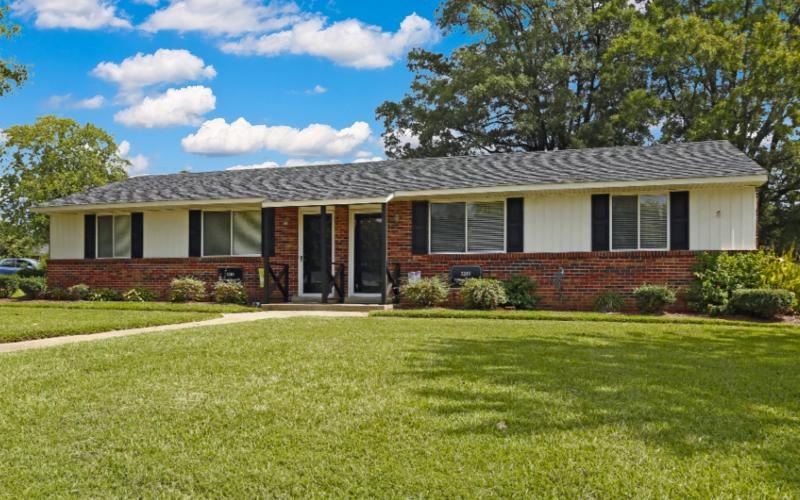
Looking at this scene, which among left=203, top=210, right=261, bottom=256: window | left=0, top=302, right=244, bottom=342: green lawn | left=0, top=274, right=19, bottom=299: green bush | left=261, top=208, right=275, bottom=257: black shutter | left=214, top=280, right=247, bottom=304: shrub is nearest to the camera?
left=0, top=302, right=244, bottom=342: green lawn

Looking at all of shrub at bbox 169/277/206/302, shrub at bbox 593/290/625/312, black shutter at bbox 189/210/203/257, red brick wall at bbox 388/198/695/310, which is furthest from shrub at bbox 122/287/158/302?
shrub at bbox 593/290/625/312

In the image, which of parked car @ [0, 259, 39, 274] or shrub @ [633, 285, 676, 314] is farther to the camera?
parked car @ [0, 259, 39, 274]

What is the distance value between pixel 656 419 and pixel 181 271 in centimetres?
1498

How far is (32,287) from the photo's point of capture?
59.3 ft

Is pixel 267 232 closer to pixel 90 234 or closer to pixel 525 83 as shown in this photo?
pixel 90 234

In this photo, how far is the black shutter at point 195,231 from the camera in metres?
17.5

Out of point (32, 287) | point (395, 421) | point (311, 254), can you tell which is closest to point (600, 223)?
point (311, 254)

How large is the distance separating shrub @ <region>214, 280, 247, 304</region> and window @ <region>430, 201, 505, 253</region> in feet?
16.7

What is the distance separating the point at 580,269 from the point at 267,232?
7514mm

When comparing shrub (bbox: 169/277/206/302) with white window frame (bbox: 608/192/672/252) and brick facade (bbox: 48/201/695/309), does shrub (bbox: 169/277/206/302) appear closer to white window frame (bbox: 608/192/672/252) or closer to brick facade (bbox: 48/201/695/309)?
brick facade (bbox: 48/201/695/309)

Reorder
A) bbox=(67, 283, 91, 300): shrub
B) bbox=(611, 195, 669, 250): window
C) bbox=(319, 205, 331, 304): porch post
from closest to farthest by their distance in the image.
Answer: bbox=(611, 195, 669, 250): window < bbox=(319, 205, 331, 304): porch post < bbox=(67, 283, 91, 300): shrub

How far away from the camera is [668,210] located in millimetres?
14133

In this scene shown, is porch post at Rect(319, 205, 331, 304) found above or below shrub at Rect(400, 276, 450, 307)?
above

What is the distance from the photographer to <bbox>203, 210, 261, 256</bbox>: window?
56.3 feet
